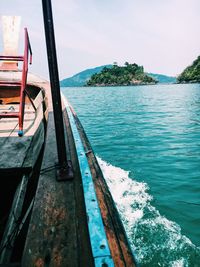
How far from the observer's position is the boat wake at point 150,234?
3086 mm

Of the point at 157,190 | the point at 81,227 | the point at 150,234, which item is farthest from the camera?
the point at 157,190

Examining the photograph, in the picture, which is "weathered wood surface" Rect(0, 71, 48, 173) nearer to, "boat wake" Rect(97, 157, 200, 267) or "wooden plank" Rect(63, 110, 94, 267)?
"wooden plank" Rect(63, 110, 94, 267)

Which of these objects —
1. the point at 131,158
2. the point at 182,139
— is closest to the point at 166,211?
the point at 131,158

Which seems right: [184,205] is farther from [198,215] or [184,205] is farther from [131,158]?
[131,158]

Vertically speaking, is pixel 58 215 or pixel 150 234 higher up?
pixel 58 215

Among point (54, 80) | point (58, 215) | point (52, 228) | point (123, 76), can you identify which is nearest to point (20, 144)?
point (54, 80)

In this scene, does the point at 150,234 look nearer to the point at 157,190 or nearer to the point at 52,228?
the point at 157,190

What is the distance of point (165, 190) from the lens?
496cm

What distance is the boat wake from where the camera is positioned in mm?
3086

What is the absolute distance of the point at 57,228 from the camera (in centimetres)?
141

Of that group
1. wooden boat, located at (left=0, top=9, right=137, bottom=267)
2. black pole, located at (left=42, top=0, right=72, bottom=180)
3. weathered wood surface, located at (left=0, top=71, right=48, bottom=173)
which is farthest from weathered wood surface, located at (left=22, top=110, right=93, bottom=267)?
weathered wood surface, located at (left=0, top=71, right=48, bottom=173)

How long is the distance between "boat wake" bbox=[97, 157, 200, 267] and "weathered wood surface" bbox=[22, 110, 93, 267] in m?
2.14

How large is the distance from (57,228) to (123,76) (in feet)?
586

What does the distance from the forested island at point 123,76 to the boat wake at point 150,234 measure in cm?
17040
